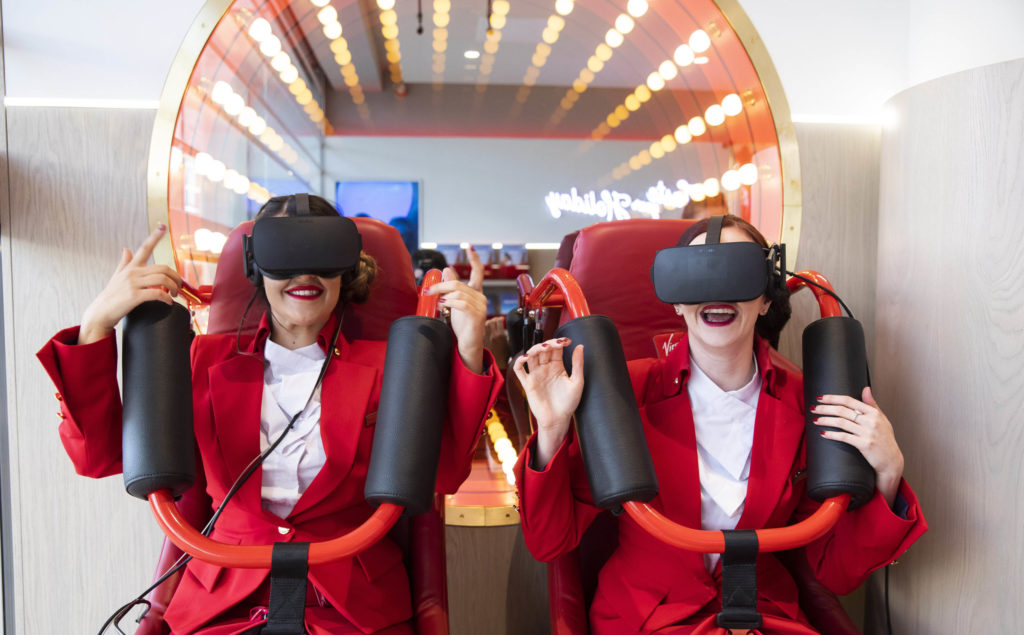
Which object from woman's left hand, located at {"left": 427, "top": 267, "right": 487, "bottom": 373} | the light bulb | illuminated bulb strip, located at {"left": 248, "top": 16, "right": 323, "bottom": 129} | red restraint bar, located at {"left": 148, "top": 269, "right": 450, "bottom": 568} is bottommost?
red restraint bar, located at {"left": 148, "top": 269, "right": 450, "bottom": 568}

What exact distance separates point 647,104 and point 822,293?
1574mm

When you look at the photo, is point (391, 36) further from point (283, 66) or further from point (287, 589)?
point (287, 589)

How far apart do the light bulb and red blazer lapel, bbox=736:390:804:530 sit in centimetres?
134

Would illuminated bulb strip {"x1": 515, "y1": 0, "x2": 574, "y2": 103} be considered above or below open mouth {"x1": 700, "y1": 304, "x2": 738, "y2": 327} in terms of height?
above

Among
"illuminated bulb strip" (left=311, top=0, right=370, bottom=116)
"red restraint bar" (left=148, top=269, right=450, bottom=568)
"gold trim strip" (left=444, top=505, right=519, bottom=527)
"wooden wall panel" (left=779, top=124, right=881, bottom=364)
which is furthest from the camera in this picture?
"illuminated bulb strip" (left=311, top=0, right=370, bottom=116)

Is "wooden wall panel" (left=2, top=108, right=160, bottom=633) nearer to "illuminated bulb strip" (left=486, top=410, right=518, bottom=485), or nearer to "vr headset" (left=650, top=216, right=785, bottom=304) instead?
"illuminated bulb strip" (left=486, top=410, right=518, bottom=485)

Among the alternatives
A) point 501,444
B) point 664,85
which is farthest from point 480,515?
point 664,85

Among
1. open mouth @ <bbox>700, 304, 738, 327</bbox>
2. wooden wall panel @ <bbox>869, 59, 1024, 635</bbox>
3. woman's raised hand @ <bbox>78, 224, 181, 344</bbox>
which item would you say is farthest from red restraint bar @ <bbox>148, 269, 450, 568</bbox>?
wooden wall panel @ <bbox>869, 59, 1024, 635</bbox>

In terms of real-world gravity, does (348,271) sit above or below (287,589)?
above

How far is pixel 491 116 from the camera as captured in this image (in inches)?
115

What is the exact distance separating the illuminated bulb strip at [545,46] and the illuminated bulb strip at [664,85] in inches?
7.4

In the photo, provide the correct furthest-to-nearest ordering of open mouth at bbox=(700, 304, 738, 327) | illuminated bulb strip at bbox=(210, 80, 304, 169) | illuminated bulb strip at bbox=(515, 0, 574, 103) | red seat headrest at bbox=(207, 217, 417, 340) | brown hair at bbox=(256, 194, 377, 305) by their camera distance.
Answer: illuminated bulb strip at bbox=(515, 0, 574, 103), illuminated bulb strip at bbox=(210, 80, 304, 169), red seat headrest at bbox=(207, 217, 417, 340), brown hair at bbox=(256, 194, 377, 305), open mouth at bbox=(700, 304, 738, 327)

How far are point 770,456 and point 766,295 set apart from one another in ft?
1.05

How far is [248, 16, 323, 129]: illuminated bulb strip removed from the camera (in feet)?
8.09
